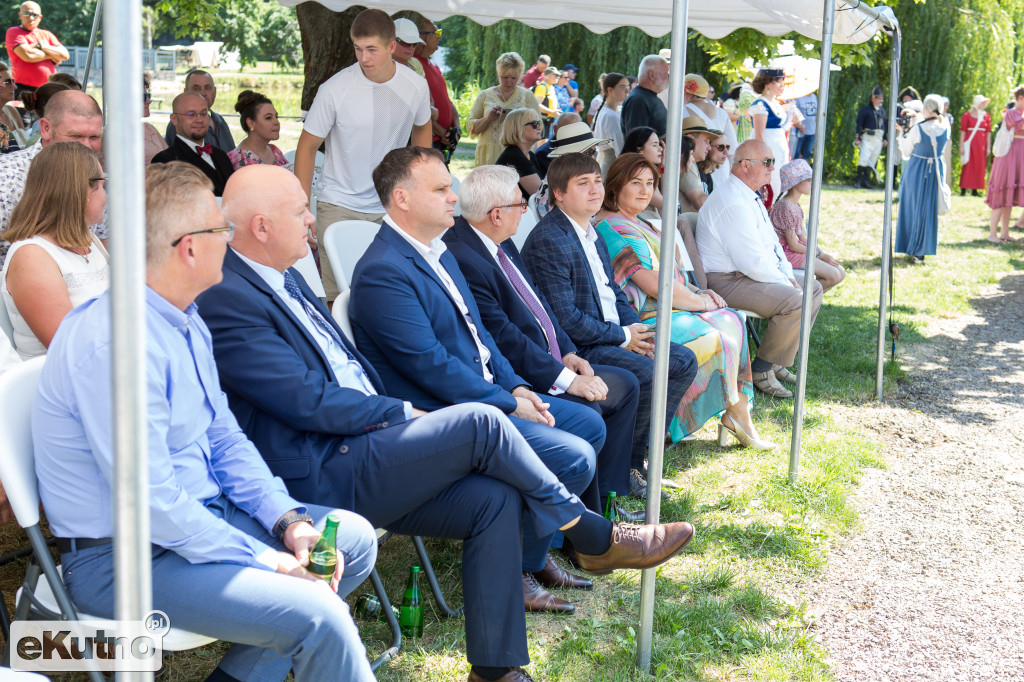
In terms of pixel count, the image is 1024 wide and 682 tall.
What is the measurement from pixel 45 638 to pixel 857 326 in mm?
6778

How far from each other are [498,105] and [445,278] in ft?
17.9

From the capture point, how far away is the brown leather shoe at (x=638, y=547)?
114 inches

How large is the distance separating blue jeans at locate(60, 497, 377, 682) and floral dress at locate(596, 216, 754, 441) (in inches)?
109

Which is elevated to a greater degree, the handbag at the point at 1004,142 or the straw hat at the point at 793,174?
the handbag at the point at 1004,142

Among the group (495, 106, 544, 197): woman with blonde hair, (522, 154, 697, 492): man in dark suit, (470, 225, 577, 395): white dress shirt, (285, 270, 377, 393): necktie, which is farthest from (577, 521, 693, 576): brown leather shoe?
(495, 106, 544, 197): woman with blonde hair

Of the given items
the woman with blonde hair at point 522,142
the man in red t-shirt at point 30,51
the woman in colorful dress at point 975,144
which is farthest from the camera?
the woman in colorful dress at point 975,144

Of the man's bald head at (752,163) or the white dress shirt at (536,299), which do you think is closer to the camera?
the white dress shirt at (536,299)

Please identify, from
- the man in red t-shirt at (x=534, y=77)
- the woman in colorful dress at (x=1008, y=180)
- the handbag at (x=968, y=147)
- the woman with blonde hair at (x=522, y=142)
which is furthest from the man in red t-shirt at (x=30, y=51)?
the handbag at (x=968, y=147)

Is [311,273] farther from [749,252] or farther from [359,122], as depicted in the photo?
[749,252]

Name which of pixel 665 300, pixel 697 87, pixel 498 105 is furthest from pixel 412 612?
pixel 498 105

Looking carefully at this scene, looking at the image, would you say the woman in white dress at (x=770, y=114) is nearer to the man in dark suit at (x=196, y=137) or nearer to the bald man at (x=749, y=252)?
the bald man at (x=749, y=252)

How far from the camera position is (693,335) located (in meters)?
4.65

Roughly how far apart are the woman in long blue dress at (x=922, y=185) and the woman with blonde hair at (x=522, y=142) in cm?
585

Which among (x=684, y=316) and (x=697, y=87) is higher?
(x=697, y=87)
